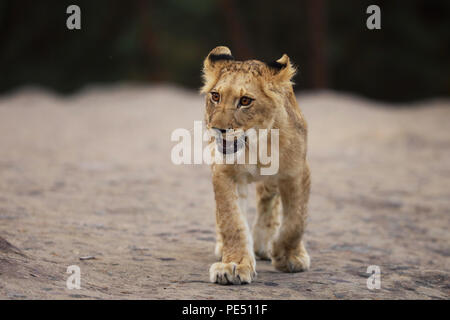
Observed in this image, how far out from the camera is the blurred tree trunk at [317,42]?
20.0 metres

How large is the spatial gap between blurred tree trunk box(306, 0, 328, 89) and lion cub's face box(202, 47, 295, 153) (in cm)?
1541

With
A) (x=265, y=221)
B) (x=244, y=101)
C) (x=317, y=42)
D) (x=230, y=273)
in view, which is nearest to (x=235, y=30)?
(x=317, y=42)

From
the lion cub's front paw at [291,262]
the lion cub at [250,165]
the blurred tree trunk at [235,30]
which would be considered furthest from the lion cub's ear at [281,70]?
the blurred tree trunk at [235,30]

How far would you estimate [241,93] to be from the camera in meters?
4.74

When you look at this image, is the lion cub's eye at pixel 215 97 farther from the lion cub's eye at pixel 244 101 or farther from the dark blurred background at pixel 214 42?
the dark blurred background at pixel 214 42

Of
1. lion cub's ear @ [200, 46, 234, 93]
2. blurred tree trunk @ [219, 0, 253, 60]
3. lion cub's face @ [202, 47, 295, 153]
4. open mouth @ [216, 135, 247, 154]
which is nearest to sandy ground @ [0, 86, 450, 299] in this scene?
open mouth @ [216, 135, 247, 154]

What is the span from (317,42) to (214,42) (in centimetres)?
438

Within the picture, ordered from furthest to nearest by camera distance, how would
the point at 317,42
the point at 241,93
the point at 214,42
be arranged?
1. the point at 214,42
2. the point at 317,42
3. the point at 241,93

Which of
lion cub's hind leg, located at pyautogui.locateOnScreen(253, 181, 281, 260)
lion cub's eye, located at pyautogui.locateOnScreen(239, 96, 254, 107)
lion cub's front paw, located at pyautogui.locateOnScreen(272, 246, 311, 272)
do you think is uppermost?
lion cub's eye, located at pyautogui.locateOnScreen(239, 96, 254, 107)

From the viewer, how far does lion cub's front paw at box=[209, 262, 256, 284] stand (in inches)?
182

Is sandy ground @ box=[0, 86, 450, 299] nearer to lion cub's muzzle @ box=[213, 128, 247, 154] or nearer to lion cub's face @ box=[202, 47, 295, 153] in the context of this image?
lion cub's muzzle @ box=[213, 128, 247, 154]

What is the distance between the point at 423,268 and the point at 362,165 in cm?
560

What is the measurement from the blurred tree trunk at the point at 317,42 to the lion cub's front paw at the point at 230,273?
53.2 ft

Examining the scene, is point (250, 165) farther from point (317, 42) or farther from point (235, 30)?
point (235, 30)
